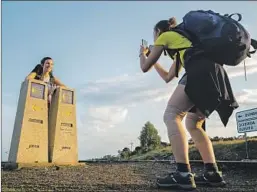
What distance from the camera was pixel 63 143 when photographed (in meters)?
6.48

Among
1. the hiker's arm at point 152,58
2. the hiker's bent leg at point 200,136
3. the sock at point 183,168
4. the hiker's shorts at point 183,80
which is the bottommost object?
the sock at point 183,168

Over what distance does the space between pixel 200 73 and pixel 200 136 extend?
2.38ft

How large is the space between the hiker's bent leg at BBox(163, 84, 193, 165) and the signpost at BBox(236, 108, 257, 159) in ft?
18.1

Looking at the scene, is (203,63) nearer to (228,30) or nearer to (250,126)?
(228,30)

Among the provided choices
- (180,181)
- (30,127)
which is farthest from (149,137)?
(180,181)

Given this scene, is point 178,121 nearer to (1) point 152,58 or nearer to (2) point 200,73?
(2) point 200,73

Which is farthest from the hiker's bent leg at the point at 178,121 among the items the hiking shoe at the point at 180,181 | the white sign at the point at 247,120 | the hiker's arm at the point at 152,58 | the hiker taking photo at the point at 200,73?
the white sign at the point at 247,120

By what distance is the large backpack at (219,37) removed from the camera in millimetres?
3330

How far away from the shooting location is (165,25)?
391 cm

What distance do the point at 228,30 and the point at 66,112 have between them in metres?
4.01

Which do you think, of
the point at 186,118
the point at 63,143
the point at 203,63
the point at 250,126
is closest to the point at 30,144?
the point at 63,143

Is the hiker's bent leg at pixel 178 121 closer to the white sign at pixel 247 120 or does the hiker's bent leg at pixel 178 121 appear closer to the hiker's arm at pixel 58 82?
the hiker's arm at pixel 58 82

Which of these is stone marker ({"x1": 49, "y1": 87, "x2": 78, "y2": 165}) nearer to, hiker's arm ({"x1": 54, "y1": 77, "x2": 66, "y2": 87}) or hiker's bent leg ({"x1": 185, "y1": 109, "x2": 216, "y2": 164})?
hiker's arm ({"x1": 54, "y1": 77, "x2": 66, "y2": 87})

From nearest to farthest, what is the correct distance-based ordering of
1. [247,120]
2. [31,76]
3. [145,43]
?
[145,43], [31,76], [247,120]
